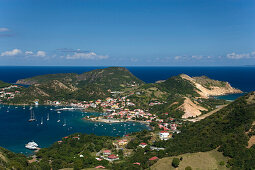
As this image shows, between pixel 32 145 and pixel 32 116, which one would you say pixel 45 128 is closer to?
pixel 32 116

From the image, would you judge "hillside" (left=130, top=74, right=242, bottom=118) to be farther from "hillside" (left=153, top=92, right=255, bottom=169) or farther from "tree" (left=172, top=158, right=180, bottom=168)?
"tree" (left=172, top=158, right=180, bottom=168)

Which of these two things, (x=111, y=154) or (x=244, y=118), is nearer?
(x=244, y=118)

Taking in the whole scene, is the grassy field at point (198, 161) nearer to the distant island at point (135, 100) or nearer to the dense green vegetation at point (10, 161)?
the dense green vegetation at point (10, 161)

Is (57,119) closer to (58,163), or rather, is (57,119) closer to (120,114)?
(120,114)

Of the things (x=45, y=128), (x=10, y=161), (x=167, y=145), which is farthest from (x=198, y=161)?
(x=45, y=128)

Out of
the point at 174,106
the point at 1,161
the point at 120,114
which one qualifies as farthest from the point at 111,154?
the point at 174,106

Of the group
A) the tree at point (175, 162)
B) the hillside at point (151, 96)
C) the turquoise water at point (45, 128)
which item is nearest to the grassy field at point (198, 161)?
the tree at point (175, 162)
